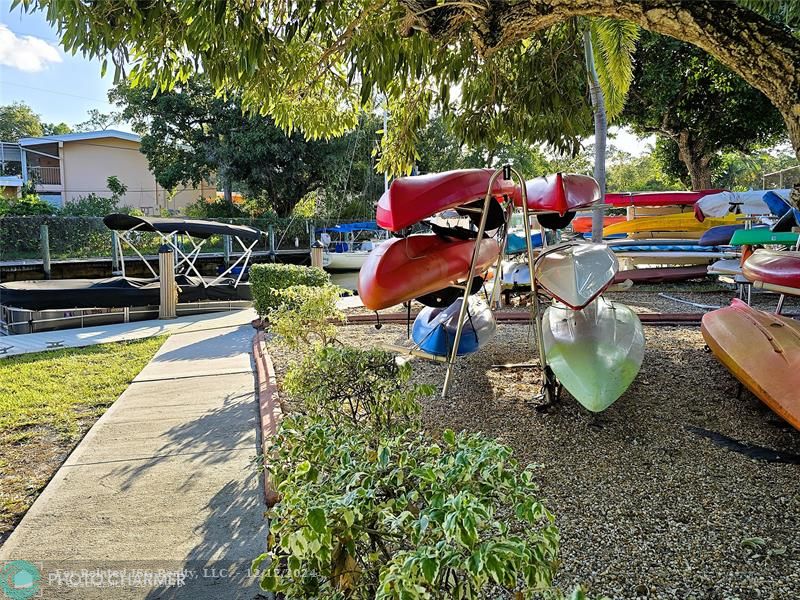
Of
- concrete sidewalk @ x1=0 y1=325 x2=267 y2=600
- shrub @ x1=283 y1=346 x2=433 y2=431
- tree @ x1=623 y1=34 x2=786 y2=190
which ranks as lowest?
concrete sidewalk @ x1=0 y1=325 x2=267 y2=600

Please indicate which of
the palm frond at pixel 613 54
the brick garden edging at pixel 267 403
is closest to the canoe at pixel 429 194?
the brick garden edging at pixel 267 403

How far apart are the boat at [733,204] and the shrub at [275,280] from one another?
8414mm

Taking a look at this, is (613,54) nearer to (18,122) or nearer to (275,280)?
(275,280)

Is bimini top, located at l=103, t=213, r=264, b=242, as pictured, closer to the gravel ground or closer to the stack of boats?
the gravel ground

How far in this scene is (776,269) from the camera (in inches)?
201

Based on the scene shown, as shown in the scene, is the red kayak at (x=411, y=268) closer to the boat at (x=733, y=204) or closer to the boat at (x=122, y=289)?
the boat at (x=122, y=289)

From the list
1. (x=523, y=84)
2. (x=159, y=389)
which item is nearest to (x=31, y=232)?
(x=159, y=389)

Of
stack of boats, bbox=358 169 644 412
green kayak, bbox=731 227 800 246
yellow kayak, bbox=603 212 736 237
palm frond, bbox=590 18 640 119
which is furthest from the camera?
yellow kayak, bbox=603 212 736 237

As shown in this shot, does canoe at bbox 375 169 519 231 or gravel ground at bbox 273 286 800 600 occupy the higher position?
canoe at bbox 375 169 519 231

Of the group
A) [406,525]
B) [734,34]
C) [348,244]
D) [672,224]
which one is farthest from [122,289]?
[348,244]

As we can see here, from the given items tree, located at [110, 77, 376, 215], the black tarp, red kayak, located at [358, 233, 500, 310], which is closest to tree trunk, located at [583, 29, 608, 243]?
red kayak, located at [358, 233, 500, 310]

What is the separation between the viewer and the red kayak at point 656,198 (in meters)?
14.4

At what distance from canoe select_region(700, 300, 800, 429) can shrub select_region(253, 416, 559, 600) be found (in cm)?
292

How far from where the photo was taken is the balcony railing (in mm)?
31844
